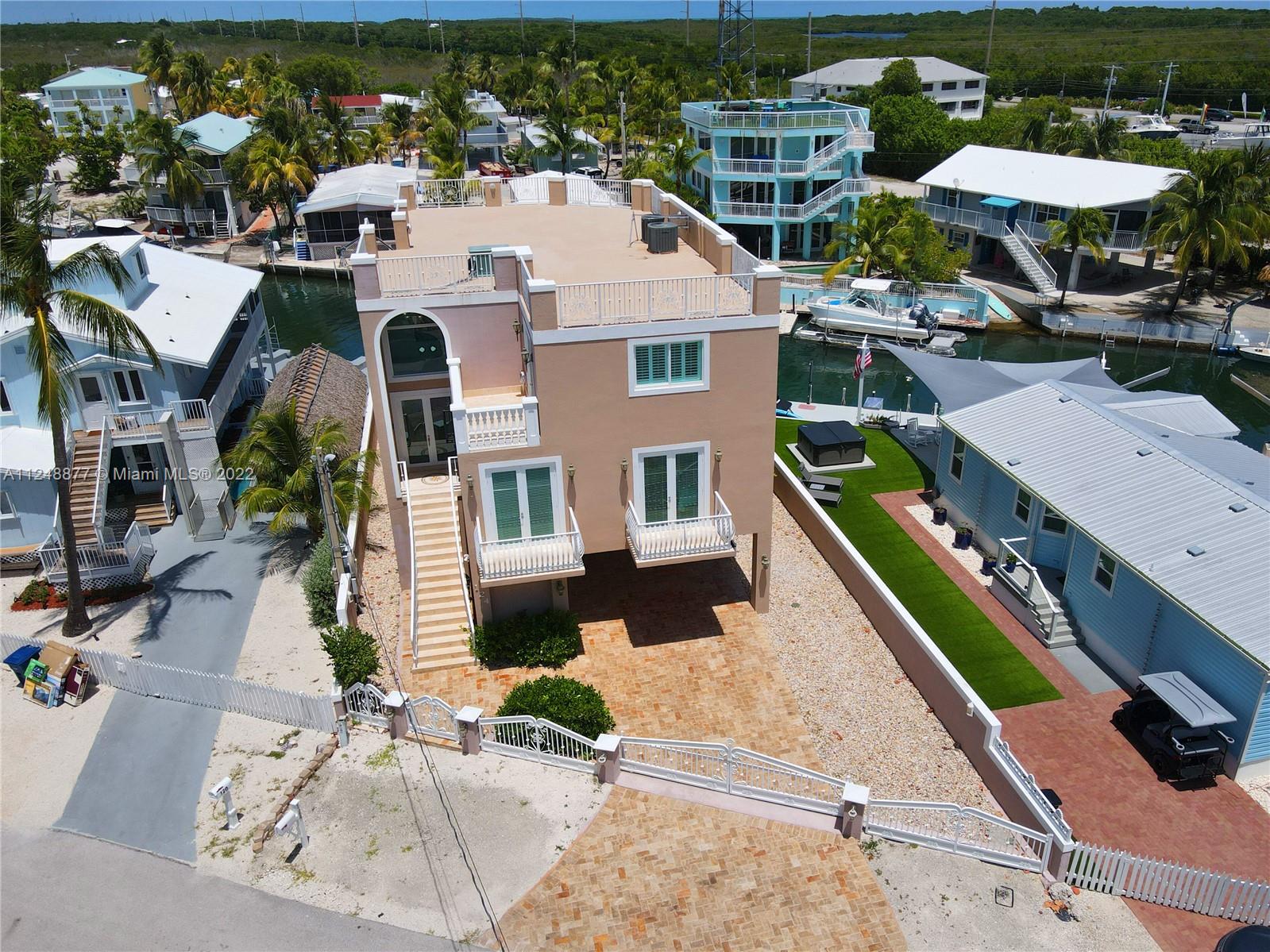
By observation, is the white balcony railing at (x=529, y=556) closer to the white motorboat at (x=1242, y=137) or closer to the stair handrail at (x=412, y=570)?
the stair handrail at (x=412, y=570)

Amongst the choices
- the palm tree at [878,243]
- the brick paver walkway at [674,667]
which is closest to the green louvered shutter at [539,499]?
the brick paver walkway at [674,667]

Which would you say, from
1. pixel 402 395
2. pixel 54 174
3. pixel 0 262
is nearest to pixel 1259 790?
pixel 402 395

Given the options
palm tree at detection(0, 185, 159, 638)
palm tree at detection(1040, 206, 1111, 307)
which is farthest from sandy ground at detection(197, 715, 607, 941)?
palm tree at detection(1040, 206, 1111, 307)

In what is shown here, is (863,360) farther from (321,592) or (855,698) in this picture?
(321,592)

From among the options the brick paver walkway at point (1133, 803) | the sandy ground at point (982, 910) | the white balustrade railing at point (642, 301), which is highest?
the white balustrade railing at point (642, 301)

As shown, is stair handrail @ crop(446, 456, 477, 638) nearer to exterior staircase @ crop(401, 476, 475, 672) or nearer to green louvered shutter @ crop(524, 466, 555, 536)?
exterior staircase @ crop(401, 476, 475, 672)

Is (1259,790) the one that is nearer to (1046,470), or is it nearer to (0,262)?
(1046,470)

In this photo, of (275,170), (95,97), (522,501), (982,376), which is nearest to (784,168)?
(982,376)
